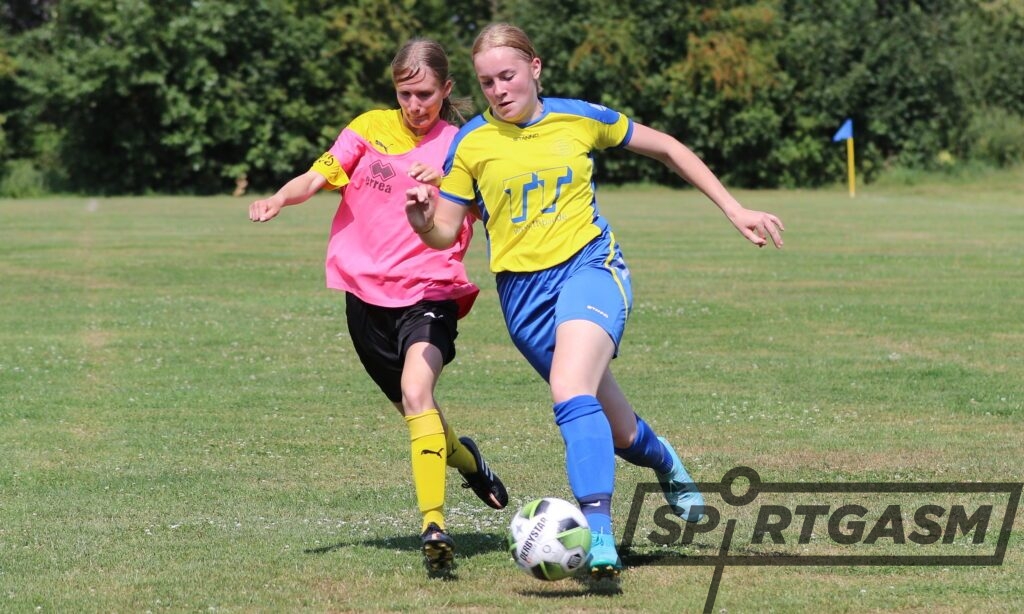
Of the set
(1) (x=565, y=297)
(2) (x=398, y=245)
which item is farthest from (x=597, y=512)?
(2) (x=398, y=245)

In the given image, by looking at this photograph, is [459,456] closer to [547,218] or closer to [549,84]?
[547,218]

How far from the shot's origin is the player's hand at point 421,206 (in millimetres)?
5387

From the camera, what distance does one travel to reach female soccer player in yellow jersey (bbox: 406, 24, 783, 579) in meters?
5.30

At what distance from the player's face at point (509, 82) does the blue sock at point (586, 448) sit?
3.73 ft

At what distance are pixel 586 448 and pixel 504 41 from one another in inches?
61.1

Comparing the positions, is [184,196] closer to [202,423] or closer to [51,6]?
[51,6]

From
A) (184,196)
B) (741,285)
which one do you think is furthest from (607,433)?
(184,196)

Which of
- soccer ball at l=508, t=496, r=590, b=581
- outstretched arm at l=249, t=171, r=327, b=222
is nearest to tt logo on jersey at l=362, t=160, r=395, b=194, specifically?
outstretched arm at l=249, t=171, r=327, b=222

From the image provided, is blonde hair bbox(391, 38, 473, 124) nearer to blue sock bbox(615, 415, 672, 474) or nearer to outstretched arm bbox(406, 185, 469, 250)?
outstretched arm bbox(406, 185, 469, 250)

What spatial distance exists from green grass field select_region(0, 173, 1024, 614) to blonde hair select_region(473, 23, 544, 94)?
6.45 ft

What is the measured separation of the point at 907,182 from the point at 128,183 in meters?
24.6

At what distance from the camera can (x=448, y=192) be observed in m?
5.62

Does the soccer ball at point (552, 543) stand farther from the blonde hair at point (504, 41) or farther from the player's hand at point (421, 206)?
the blonde hair at point (504, 41)

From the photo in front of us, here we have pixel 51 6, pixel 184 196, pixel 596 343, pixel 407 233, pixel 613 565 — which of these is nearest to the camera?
pixel 613 565
